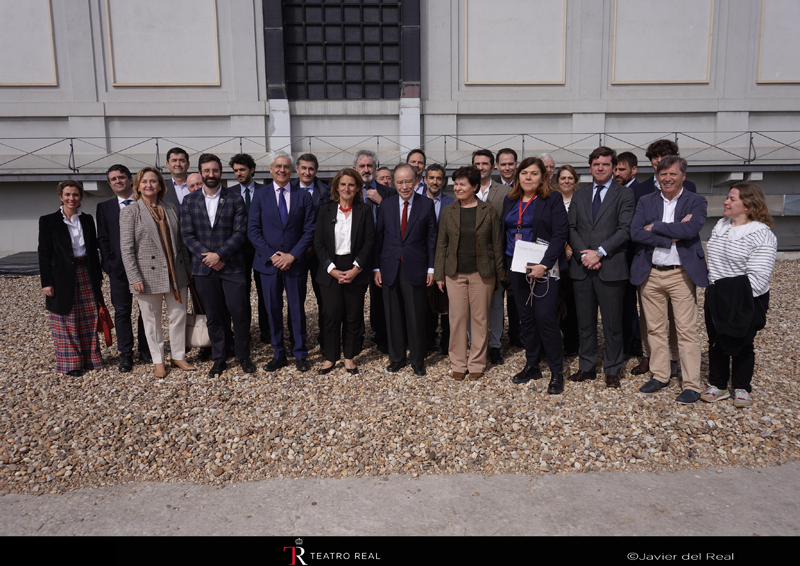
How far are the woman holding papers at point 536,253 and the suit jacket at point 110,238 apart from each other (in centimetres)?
401

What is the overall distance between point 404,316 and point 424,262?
2.13ft

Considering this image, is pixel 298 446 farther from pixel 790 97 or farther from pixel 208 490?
pixel 790 97

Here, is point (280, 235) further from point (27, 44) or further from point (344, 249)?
point (27, 44)

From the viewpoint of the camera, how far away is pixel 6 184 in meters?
14.8

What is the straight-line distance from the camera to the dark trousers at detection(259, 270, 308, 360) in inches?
215

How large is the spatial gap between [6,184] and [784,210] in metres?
22.4

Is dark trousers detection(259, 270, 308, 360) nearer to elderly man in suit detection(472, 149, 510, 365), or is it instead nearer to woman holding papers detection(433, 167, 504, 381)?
woman holding papers detection(433, 167, 504, 381)

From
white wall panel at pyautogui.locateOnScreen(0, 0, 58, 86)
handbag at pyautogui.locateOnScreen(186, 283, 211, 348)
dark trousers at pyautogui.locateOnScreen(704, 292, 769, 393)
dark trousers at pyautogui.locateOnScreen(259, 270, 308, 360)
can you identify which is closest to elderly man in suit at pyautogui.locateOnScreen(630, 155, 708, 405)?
dark trousers at pyautogui.locateOnScreen(704, 292, 769, 393)

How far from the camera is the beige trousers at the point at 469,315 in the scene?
508 centimetres

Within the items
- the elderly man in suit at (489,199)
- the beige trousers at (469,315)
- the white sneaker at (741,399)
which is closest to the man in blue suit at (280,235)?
the beige trousers at (469,315)

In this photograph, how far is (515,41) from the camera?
1537cm

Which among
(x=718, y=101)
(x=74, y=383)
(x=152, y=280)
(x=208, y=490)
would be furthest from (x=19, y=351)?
(x=718, y=101)

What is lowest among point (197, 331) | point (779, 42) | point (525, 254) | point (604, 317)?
point (197, 331)

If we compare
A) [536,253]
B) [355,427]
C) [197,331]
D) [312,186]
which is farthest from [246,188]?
[536,253]
